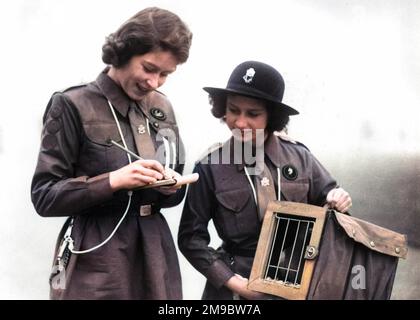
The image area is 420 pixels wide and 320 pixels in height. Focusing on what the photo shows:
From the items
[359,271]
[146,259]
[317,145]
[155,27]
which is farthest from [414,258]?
[155,27]

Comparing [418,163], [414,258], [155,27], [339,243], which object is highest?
[155,27]

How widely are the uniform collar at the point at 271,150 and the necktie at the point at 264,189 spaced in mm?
56

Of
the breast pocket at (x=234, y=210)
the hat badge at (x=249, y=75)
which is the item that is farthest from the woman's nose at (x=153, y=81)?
the breast pocket at (x=234, y=210)

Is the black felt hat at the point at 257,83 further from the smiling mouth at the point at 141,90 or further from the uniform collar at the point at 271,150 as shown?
the smiling mouth at the point at 141,90

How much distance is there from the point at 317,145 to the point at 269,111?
3.46ft

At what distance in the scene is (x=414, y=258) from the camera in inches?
145

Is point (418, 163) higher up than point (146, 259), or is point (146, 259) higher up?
point (418, 163)

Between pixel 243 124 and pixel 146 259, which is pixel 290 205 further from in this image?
pixel 146 259

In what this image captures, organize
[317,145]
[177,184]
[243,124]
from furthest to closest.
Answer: [317,145], [243,124], [177,184]

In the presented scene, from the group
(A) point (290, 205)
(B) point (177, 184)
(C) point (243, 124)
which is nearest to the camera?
(B) point (177, 184)

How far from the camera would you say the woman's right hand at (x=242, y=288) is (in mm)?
2367

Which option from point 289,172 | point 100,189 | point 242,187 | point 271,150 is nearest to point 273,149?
point 271,150

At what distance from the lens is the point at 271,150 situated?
2.63 m
